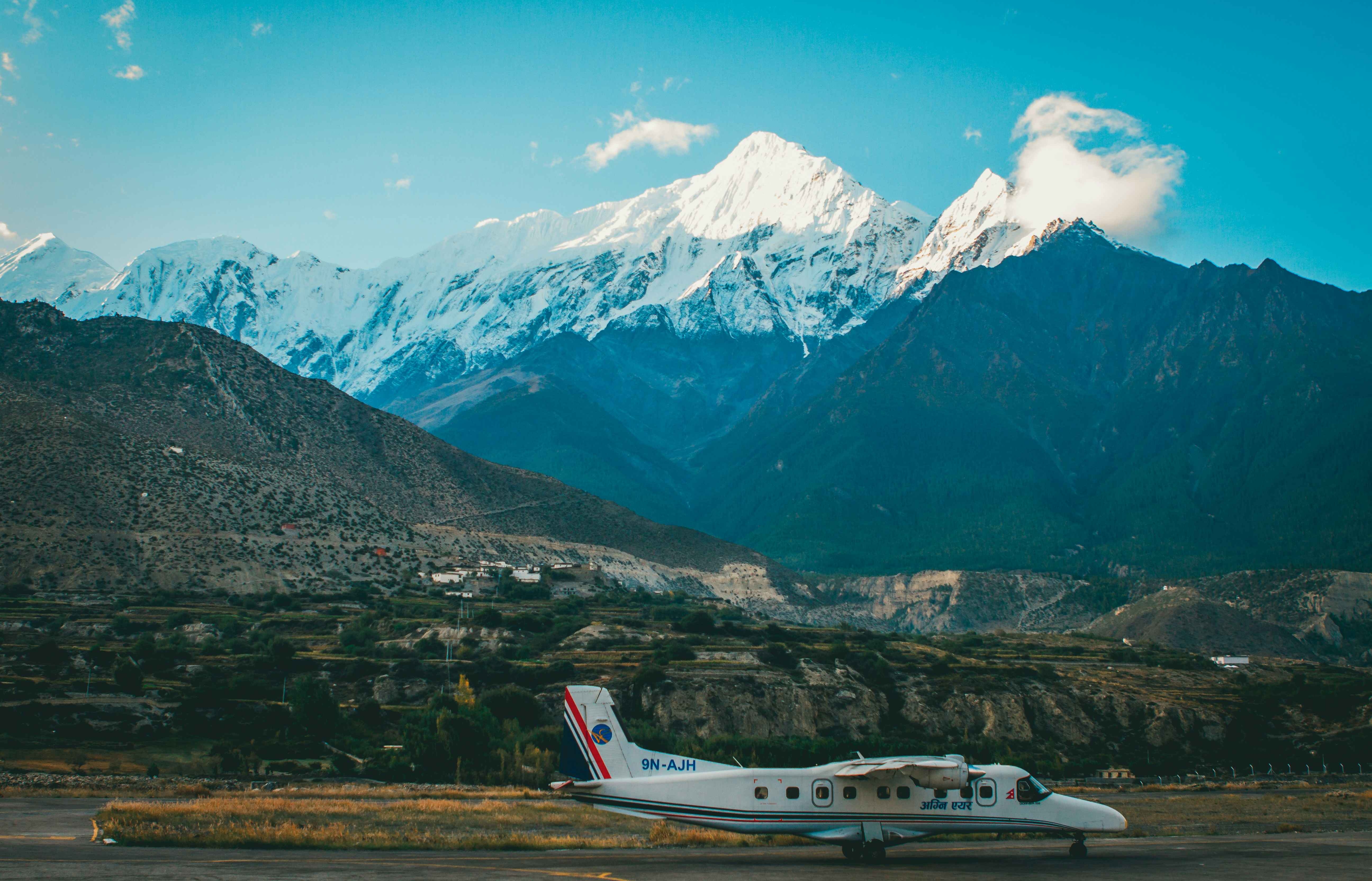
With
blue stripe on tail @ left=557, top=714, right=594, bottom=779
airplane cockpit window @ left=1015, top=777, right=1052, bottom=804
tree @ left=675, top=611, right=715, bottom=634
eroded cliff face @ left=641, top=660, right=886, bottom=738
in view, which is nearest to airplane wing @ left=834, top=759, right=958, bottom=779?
airplane cockpit window @ left=1015, top=777, right=1052, bottom=804

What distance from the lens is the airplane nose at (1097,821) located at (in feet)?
115

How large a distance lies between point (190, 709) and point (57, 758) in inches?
596

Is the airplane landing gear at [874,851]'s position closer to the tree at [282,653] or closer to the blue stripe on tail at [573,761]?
the blue stripe on tail at [573,761]

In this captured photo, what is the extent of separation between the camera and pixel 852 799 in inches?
1328

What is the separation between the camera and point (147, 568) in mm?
129250

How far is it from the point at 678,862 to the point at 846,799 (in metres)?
5.42

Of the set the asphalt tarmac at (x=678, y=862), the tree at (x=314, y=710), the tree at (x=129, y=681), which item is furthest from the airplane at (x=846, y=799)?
the tree at (x=129, y=681)

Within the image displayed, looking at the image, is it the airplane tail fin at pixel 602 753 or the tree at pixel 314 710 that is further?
the tree at pixel 314 710

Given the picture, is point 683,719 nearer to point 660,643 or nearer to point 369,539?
point 660,643

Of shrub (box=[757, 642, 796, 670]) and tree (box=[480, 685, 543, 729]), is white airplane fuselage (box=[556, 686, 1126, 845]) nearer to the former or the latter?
tree (box=[480, 685, 543, 729])

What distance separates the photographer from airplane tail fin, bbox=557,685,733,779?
3581 centimetres

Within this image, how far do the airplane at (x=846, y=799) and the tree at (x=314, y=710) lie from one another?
44.2 meters

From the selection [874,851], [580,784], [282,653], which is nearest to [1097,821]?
[874,851]

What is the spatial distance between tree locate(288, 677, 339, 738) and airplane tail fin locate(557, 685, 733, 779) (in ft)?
142
